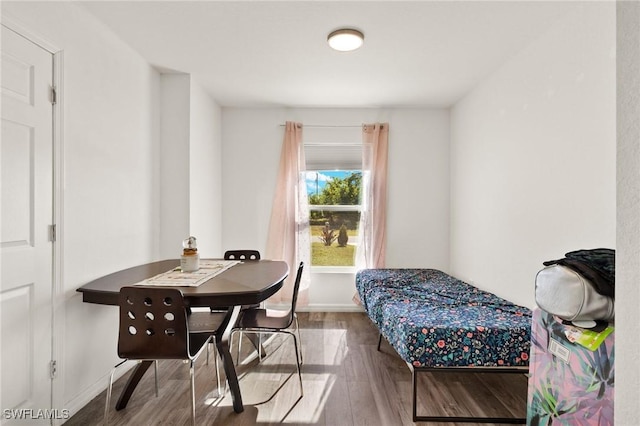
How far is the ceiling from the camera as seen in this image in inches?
87.0

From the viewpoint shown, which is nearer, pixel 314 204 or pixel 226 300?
pixel 226 300

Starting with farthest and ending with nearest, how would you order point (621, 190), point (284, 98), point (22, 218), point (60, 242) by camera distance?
1. point (284, 98)
2. point (60, 242)
3. point (22, 218)
4. point (621, 190)

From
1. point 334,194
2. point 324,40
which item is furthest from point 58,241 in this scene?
point 334,194

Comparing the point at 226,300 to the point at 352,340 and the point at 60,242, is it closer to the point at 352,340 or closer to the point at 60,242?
the point at 60,242

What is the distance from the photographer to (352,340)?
340 centimetres

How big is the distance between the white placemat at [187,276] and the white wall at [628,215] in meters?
1.87

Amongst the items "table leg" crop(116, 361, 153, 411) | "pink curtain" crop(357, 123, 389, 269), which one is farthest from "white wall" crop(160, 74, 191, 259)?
"pink curtain" crop(357, 123, 389, 269)

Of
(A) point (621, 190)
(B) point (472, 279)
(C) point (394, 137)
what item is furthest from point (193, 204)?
(A) point (621, 190)

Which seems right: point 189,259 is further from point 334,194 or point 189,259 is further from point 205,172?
point 334,194

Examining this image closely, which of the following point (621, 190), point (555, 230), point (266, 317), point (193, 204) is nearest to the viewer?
point (621, 190)

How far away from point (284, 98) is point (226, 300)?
2768 mm

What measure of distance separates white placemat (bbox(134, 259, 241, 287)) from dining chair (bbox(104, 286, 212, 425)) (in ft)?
0.89

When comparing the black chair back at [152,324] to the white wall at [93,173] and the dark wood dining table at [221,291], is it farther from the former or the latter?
the white wall at [93,173]

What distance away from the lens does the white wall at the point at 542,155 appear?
76.3 inches
